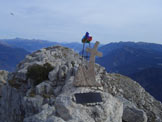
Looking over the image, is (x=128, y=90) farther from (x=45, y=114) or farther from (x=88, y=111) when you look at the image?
(x=45, y=114)

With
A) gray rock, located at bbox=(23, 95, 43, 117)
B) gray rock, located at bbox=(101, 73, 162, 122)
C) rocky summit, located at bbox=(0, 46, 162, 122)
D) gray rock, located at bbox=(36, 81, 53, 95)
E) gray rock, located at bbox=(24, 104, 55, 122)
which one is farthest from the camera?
gray rock, located at bbox=(101, 73, 162, 122)

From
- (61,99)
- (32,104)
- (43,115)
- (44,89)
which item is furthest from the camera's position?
(44,89)

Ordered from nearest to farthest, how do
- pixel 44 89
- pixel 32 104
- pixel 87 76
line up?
pixel 87 76, pixel 32 104, pixel 44 89

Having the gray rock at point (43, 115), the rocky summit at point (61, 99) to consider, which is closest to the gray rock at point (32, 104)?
the rocky summit at point (61, 99)

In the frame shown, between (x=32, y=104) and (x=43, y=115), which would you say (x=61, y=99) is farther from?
(x=32, y=104)

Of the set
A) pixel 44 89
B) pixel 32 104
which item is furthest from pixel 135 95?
pixel 32 104

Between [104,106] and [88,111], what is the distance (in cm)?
133

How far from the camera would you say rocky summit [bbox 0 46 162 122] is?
13.3 metres

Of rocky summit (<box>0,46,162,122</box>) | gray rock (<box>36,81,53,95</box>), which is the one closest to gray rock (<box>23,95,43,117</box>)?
rocky summit (<box>0,46,162,122</box>)

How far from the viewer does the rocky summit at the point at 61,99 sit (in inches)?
523

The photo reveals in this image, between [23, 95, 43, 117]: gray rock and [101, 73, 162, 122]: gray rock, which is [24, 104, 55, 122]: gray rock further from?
[101, 73, 162, 122]: gray rock

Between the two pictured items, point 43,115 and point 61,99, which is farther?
point 61,99

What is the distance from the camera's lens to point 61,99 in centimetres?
1406

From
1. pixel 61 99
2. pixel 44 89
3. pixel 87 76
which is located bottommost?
pixel 44 89
